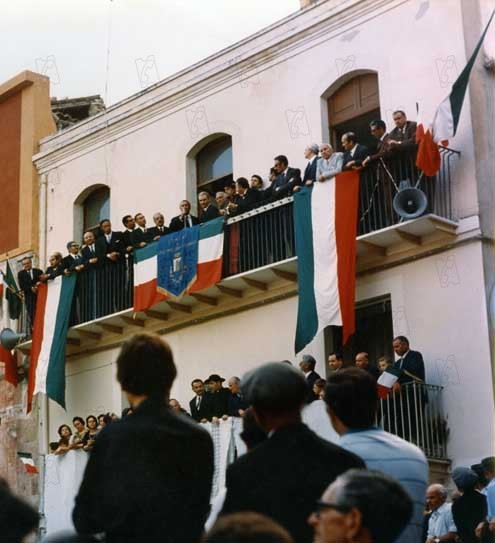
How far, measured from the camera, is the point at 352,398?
523cm

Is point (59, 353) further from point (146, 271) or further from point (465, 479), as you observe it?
point (465, 479)

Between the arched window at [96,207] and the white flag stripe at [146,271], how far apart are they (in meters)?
3.11

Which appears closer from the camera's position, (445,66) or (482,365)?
(482,365)

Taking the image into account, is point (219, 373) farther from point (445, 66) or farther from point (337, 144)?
point (445, 66)

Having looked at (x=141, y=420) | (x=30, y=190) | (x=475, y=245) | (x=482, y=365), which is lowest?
(x=141, y=420)

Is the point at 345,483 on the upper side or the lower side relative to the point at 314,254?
lower

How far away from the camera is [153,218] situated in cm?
2073

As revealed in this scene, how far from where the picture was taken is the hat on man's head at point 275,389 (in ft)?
16.0

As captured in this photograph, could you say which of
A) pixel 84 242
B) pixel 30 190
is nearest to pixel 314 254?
pixel 84 242

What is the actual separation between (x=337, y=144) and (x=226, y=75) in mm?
2662

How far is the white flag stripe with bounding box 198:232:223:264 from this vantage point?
18.5 metres

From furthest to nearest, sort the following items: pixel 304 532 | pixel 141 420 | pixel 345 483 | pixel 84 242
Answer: pixel 84 242 → pixel 141 420 → pixel 304 532 → pixel 345 483

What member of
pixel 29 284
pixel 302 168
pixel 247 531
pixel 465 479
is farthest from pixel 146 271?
pixel 247 531

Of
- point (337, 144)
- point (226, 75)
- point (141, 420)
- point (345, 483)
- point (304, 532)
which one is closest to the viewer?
point (345, 483)
